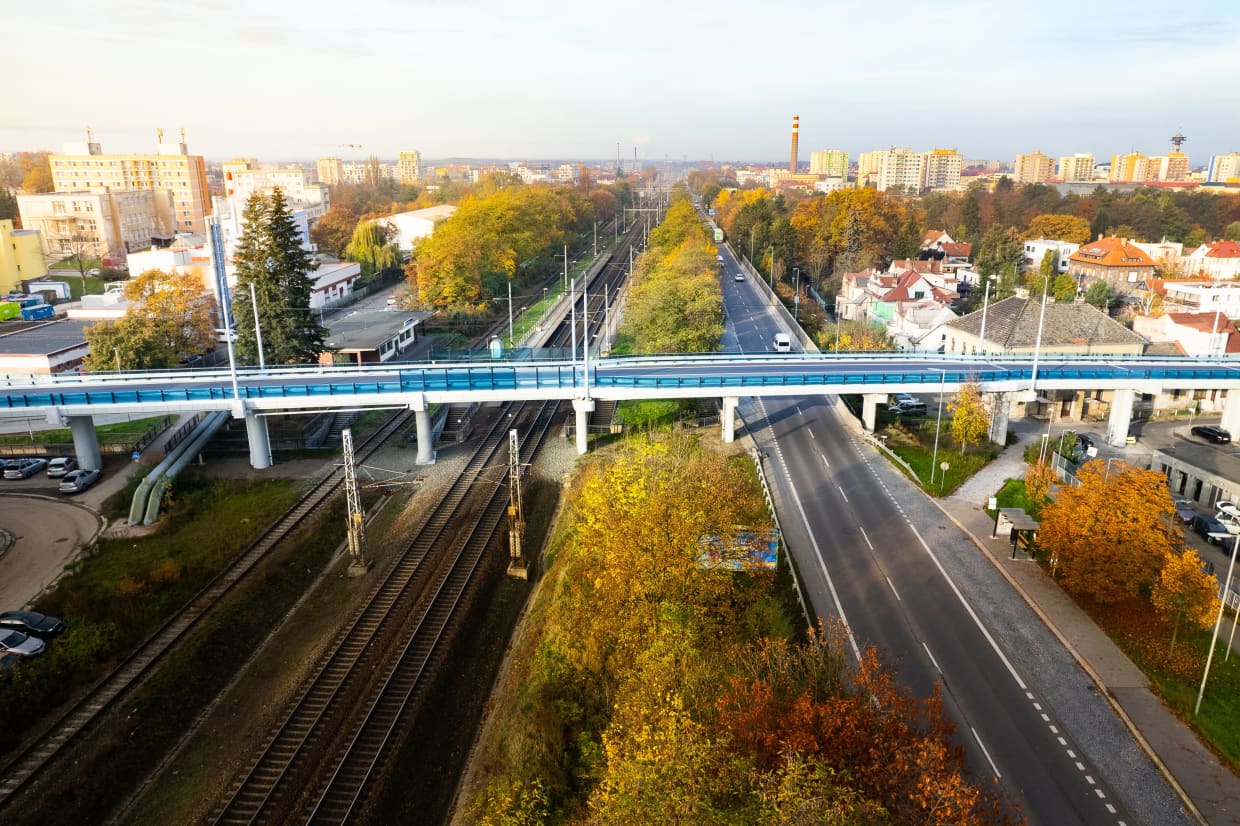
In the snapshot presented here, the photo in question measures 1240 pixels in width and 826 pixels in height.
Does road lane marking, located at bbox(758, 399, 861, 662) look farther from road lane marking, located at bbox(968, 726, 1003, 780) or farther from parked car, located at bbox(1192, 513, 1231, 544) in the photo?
parked car, located at bbox(1192, 513, 1231, 544)

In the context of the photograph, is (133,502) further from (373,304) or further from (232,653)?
(373,304)

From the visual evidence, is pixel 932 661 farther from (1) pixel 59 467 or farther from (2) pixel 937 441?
(1) pixel 59 467

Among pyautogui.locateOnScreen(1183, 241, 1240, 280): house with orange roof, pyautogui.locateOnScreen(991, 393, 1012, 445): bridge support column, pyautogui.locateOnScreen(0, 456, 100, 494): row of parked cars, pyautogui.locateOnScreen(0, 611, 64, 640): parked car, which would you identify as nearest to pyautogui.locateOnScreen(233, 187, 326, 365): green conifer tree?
pyautogui.locateOnScreen(0, 456, 100, 494): row of parked cars

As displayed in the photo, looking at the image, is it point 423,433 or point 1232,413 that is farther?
point 1232,413

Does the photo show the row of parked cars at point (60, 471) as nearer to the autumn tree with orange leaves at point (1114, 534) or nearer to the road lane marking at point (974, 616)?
the road lane marking at point (974, 616)

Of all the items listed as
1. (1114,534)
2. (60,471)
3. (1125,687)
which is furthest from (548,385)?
(1125,687)
